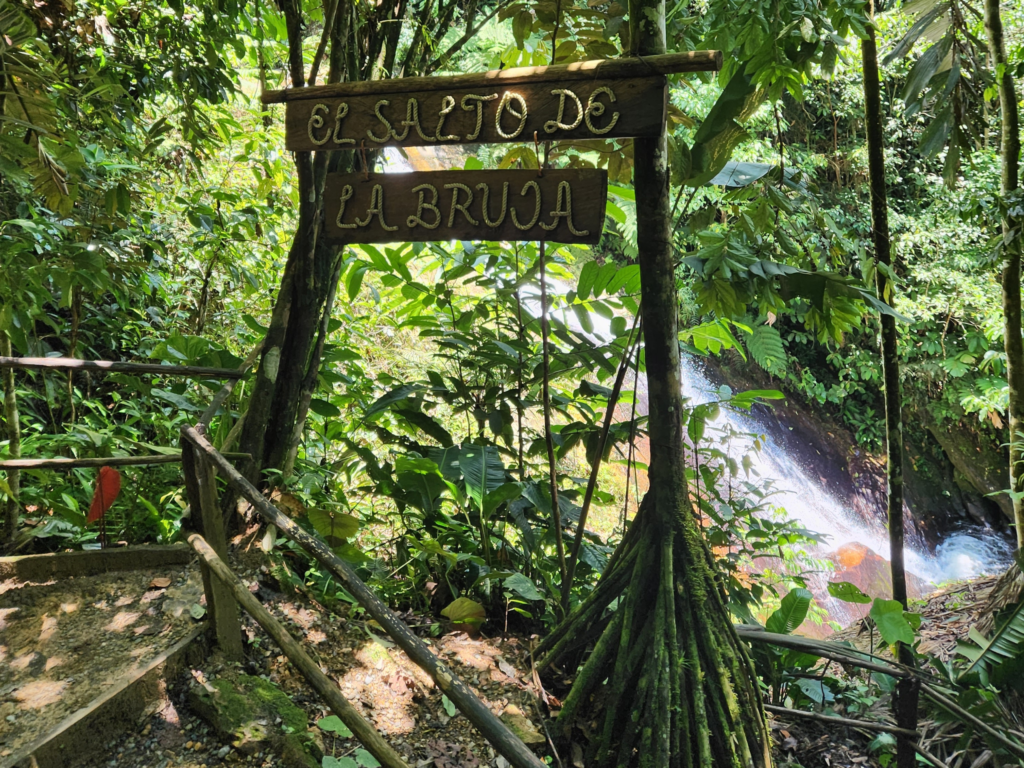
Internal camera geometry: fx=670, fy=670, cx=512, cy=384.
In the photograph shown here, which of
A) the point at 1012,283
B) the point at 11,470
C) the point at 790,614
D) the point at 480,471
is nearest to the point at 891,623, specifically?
the point at 790,614

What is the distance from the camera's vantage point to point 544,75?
5.67 ft

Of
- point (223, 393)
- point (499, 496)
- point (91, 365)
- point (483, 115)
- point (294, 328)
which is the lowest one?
point (499, 496)

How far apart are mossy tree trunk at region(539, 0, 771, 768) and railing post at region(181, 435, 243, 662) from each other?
0.99 metres

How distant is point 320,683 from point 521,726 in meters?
0.92

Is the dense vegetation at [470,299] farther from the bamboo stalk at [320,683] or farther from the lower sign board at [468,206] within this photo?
the bamboo stalk at [320,683]

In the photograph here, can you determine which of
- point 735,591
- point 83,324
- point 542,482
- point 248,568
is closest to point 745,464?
point 735,591

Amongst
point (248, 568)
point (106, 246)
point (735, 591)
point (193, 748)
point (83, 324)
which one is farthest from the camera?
point (83, 324)

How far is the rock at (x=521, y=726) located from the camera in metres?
2.02

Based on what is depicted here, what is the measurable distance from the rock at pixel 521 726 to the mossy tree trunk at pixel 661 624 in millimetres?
125

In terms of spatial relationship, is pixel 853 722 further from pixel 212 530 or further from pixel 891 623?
pixel 212 530

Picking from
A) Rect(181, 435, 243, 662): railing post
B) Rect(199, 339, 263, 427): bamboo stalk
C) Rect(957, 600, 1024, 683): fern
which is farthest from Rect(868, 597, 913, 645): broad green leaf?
Rect(199, 339, 263, 427): bamboo stalk

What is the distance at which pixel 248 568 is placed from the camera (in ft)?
8.53

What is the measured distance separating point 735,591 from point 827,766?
2.21 ft

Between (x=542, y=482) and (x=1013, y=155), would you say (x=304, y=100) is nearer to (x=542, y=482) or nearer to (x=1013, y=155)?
(x=542, y=482)
